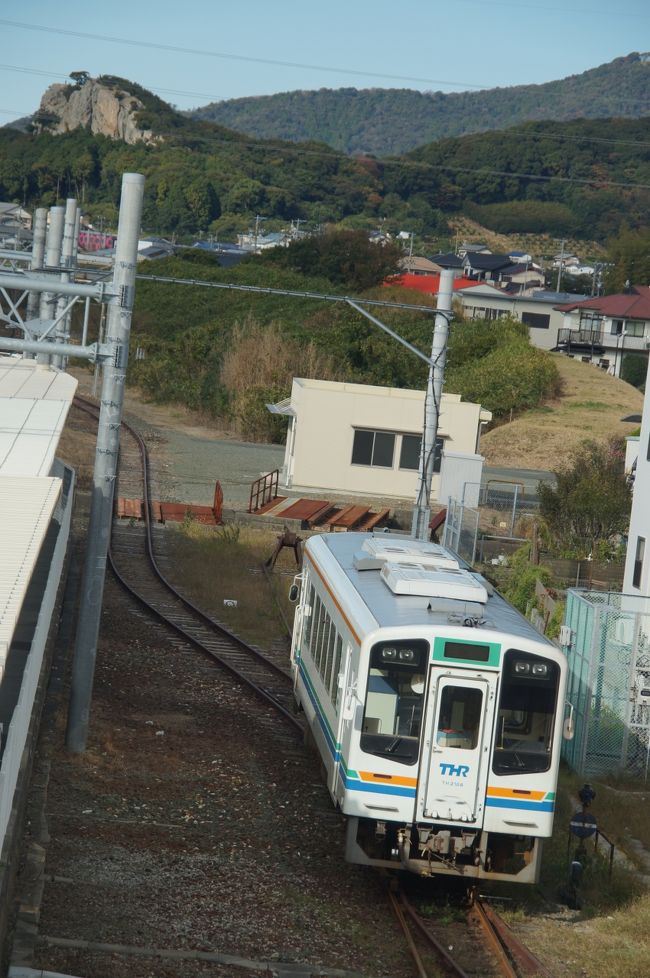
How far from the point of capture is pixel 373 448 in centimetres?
3819

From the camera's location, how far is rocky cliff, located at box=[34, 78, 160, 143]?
178 meters

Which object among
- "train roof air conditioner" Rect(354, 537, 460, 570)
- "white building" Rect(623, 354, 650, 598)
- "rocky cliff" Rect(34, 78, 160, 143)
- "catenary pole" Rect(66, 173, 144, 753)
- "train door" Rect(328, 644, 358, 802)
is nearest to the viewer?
"train door" Rect(328, 644, 358, 802)

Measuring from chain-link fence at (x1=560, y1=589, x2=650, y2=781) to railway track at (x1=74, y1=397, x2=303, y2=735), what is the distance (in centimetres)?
349

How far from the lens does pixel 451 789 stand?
383 inches

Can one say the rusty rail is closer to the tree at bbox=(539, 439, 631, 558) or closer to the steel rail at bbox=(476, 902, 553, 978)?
the tree at bbox=(539, 439, 631, 558)

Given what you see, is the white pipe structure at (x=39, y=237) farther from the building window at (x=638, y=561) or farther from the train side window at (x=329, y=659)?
the train side window at (x=329, y=659)

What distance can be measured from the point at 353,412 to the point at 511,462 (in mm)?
14867

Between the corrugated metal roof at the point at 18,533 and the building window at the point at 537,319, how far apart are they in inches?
3192

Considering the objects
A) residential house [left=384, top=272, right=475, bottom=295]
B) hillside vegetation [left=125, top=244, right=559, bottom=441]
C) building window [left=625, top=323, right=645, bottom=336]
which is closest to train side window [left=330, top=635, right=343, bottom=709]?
hillside vegetation [left=125, top=244, right=559, bottom=441]

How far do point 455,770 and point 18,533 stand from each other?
493 centimetres

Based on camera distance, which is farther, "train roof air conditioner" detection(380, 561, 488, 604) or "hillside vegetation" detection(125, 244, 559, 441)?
"hillside vegetation" detection(125, 244, 559, 441)

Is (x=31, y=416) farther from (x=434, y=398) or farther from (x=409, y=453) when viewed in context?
(x=409, y=453)

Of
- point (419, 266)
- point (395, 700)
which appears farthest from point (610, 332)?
point (395, 700)

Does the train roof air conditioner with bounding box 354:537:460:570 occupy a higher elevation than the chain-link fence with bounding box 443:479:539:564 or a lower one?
higher
